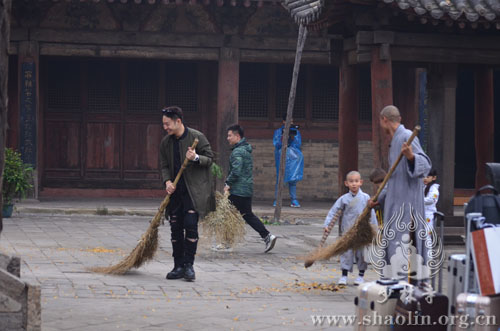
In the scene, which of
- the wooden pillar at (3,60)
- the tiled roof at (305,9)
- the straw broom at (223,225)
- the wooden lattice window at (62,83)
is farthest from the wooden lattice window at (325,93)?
the wooden pillar at (3,60)

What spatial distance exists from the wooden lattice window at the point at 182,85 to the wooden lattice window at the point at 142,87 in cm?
28

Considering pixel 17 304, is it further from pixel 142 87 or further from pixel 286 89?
pixel 286 89

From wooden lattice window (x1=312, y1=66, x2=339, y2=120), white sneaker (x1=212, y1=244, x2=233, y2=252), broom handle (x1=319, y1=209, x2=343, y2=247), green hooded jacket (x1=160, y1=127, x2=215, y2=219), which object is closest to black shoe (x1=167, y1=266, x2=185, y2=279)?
green hooded jacket (x1=160, y1=127, x2=215, y2=219)

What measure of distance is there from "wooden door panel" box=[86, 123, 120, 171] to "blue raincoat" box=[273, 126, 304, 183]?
3455 millimetres

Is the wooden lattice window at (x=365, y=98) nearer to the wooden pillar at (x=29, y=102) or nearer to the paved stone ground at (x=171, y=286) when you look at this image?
the wooden pillar at (x=29, y=102)

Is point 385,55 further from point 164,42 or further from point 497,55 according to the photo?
point 164,42

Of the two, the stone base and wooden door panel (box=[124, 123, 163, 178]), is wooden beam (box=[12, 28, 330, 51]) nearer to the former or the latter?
wooden door panel (box=[124, 123, 163, 178])

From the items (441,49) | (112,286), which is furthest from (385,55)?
(112,286)

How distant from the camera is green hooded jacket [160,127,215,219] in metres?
9.80

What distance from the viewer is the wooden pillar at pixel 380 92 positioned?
12.5m

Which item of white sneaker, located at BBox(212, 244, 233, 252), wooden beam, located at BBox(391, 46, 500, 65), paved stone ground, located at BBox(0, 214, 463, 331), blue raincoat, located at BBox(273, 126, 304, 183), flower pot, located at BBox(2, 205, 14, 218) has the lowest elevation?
paved stone ground, located at BBox(0, 214, 463, 331)

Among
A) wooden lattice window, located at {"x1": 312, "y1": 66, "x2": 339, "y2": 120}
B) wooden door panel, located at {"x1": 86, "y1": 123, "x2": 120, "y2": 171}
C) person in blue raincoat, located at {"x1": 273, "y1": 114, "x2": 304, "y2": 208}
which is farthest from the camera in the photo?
wooden lattice window, located at {"x1": 312, "y1": 66, "x2": 339, "y2": 120}

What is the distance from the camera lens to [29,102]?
731 inches

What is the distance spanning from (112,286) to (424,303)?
384 centimetres
